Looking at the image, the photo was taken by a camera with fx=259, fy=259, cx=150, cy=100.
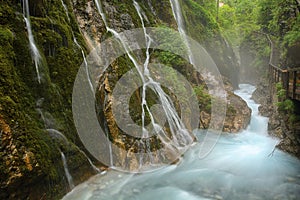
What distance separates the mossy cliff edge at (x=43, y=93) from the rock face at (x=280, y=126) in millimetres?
5154

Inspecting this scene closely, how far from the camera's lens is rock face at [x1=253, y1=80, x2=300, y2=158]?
28.1 ft

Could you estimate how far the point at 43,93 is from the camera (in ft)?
20.0

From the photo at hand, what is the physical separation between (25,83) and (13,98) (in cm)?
62

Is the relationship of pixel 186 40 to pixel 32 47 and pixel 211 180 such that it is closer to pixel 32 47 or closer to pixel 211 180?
pixel 211 180

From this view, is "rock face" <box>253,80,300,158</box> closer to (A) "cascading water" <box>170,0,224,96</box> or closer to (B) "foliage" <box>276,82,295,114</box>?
Answer: (B) "foliage" <box>276,82,295,114</box>

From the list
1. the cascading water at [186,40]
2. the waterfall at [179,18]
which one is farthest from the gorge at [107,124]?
the waterfall at [179,18]

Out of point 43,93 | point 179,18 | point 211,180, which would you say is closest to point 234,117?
point 211,180

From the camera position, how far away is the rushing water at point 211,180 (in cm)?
642

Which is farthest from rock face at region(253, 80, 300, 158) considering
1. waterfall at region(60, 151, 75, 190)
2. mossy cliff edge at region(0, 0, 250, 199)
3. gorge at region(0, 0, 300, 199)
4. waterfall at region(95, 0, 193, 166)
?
waterfall at region(60, 151, 75, 190)

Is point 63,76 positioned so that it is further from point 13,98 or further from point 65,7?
point 65,7

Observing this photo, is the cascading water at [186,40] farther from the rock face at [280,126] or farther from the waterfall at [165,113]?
the waterfall at [165,113]

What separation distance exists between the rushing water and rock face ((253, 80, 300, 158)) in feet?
1.16

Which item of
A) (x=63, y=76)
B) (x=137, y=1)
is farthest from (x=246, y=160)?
(x=137, y=1)

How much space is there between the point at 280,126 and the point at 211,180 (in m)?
5.80
